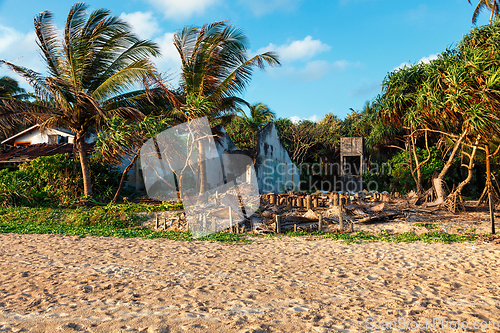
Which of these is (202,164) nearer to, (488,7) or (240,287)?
(240,287)

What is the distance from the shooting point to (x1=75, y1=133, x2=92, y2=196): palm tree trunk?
13633 mm

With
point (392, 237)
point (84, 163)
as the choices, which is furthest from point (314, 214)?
point (84, 163)

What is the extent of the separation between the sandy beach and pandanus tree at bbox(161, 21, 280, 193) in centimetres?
611

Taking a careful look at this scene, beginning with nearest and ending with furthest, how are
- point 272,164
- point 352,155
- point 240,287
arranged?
point 240,287 → point 272,164 → point 352,155

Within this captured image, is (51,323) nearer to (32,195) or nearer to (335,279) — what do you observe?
(335,279)

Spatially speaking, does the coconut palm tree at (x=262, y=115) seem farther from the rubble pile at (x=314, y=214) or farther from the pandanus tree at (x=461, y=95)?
the rubble pile at (x=314, y=214)

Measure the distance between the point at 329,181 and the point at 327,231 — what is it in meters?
13.1

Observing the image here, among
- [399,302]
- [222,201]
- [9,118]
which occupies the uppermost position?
[9,118]

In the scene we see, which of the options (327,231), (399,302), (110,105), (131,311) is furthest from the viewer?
(110,105)

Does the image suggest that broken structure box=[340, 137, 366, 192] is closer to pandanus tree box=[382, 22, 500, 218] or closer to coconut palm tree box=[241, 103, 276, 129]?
pandanus tree box=[382, 22, 500, 218]

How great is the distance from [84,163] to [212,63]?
22.6ft

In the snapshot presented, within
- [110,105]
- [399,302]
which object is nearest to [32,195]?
[110,105]

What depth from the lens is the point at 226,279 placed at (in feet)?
16.8

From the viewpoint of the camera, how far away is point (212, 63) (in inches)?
481
